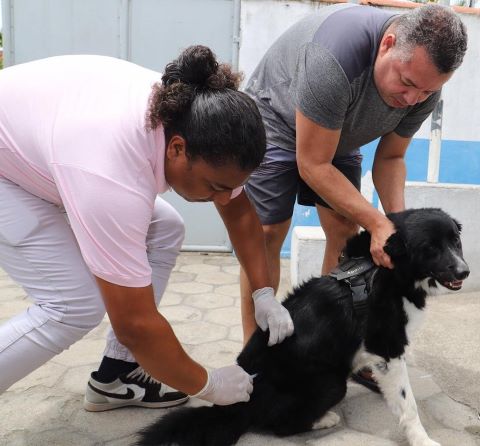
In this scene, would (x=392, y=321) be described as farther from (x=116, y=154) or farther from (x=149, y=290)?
(x=116, y=154)

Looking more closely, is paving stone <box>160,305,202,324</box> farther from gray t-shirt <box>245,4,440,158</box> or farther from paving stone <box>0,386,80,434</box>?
gray t-shirt <box>245,4,440,158</box>

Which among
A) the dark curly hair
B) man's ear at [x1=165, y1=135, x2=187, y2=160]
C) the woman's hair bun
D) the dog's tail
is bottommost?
the dog's tail

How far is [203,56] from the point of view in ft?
4.58

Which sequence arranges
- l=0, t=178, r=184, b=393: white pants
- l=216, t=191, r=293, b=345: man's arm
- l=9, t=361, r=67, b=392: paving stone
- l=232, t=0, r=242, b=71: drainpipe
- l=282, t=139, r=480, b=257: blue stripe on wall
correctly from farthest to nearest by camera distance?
l=282, t=139, r=480, b=257: blue stripe on wall → l=232, t=0, r=242, b=71: drainpipe → l=9, t=361, r=67, b=392: paving stone → l=216, t=191, r=293, b=345: man's arm → l=0, t=178, r=184, b=393: white pants

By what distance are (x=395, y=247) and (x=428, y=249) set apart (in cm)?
13

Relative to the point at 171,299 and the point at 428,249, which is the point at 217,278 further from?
the point at 428,249

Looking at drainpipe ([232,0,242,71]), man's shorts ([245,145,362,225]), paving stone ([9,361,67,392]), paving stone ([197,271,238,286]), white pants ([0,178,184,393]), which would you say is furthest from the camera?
drainpipe ([232,0,242,71])

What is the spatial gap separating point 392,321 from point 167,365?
0.90m

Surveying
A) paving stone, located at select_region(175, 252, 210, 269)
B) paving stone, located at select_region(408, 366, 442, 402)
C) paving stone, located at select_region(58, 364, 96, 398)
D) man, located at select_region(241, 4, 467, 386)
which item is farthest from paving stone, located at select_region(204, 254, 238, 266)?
paving stone, located at select_region(408, 366, 442, 402)

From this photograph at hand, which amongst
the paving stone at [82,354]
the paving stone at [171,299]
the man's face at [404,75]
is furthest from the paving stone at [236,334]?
the man's face at [404,75]

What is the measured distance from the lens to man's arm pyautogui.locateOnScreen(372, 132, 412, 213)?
2430 millimetres

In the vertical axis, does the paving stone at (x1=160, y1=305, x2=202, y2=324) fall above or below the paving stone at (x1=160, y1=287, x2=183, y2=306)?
above

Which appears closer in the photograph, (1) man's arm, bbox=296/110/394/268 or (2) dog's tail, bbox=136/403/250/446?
(2) dog's tail, bbox=136/403/250/446

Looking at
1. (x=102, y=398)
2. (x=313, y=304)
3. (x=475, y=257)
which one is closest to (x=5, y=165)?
(x=102, y=398)
